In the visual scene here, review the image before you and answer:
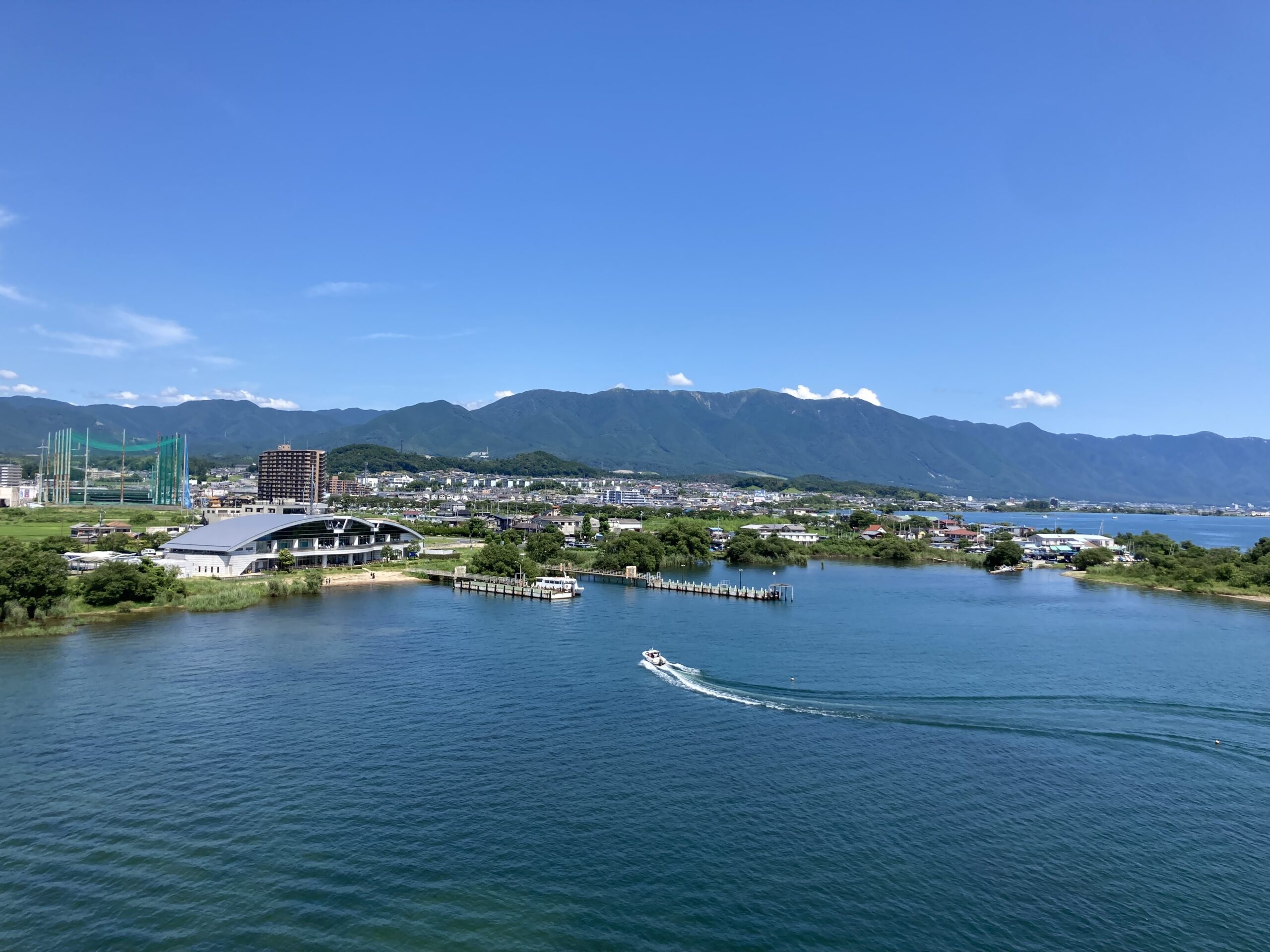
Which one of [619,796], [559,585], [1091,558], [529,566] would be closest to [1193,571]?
[1091,558]

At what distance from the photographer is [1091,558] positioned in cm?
5644

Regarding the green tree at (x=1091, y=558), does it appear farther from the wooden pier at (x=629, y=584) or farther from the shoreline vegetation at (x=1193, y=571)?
the wooden pier at (x=629, y=584)

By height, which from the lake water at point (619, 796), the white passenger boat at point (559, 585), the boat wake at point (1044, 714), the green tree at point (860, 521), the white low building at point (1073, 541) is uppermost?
the green tree at point (860, 521)

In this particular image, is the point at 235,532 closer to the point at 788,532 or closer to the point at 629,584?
the point at 629,584

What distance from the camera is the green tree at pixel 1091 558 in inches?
2215

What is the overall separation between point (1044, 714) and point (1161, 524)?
487 ft

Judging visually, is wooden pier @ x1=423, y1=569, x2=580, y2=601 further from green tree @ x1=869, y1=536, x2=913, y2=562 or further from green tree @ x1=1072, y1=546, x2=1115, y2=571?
green tree @ x1=1072, y1=546, x2=1115, y2=571

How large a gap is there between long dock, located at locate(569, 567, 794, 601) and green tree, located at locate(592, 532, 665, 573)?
1.22 ft

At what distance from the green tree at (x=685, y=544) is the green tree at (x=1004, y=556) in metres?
21.5

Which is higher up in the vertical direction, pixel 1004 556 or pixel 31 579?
pixel 31 579

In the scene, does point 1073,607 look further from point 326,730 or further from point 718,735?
point 326,730

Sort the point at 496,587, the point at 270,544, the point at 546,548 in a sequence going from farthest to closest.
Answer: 1. the point at 546,548
2. the point at 270,544
3. the point at 496,587

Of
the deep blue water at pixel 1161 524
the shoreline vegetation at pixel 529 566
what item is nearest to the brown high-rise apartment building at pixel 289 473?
the shoreline vegetation at pixel 529 566

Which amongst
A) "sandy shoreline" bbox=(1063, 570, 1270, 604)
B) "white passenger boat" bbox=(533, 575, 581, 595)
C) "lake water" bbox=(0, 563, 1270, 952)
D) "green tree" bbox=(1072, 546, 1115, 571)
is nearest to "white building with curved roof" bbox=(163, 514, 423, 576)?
"lake water" bbox=(0, 563, 1270, 952)
